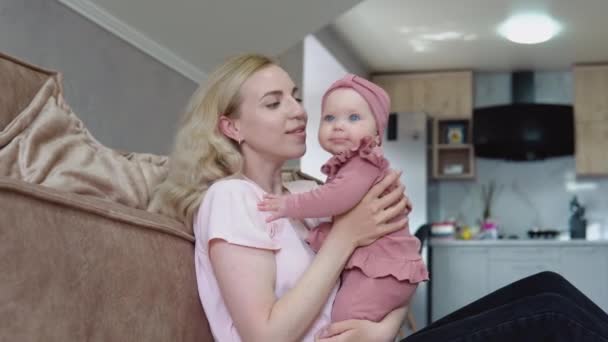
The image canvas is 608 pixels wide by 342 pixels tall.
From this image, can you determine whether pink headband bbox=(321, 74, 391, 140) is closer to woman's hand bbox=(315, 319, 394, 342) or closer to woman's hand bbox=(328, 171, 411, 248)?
woman's hand bbox=(328, 171, 411, 248)

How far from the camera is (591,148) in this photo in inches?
229

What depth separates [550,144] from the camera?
5691mm

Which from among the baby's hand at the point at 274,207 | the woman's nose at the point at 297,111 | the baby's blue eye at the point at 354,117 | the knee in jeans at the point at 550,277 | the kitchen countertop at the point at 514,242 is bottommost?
the knee in jeans at the point at 550,277

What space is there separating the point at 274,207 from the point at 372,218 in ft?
0.63

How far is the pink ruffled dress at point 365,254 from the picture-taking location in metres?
1.27

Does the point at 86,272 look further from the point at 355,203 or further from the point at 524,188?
the point at 524,188

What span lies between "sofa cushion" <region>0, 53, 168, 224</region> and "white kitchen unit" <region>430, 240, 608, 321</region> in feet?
15.3

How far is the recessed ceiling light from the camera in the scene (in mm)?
4910

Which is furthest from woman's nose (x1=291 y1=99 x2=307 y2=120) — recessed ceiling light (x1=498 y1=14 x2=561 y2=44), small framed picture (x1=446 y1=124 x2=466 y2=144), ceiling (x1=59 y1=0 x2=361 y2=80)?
small framed picture (x1=446 y1=124 x2=466 y2=144)

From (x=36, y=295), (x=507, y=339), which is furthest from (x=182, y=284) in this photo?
(x=507, y=339)

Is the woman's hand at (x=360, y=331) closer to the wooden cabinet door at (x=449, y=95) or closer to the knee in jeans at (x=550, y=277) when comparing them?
the knee in jeans at (x=550, y=277)

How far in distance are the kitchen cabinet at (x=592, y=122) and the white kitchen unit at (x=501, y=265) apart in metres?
0.78

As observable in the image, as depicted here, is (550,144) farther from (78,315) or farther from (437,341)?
(78,315)

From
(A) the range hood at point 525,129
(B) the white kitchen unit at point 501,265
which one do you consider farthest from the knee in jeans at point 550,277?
(A) the range hood at point 525,129
